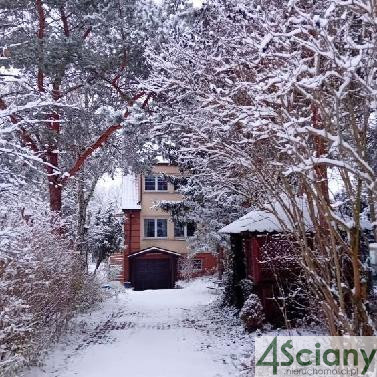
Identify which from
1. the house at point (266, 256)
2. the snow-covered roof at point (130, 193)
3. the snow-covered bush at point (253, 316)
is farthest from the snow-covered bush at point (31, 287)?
the snow-covered roof at point (130, 193)

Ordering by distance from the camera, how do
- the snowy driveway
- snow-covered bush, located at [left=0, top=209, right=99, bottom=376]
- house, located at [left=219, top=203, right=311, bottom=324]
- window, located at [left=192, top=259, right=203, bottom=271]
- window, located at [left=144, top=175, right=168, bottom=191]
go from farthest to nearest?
1. window, located at [left=144, top=175, right=168, bottom=191]
2. window, located at [left=192, top=259, right=203, bottom=271]
3. house, located at [left=219, top=203, right=311, bottom=324]
4. the snowy driveway
5. snow-covered bush, located at [left=0, top=209, right=99, bottom=376]

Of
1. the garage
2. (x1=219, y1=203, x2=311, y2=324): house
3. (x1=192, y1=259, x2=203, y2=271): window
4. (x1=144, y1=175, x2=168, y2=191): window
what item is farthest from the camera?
(x1=144, y1=175, x2=168, y2=191): window

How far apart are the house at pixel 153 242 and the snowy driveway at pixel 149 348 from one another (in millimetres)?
14618

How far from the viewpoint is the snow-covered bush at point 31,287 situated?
686 cm

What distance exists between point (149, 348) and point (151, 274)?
21569 mm

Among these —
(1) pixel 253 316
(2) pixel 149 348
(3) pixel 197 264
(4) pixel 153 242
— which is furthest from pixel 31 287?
(3) pixel 197 264

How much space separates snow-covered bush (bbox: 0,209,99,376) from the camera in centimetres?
686

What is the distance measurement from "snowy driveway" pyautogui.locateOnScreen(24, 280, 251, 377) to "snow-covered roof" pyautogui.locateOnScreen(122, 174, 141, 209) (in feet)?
53.5

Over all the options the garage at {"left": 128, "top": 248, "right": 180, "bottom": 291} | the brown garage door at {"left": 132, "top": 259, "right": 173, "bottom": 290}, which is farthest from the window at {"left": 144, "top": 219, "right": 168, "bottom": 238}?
the brown garage door at {"left": 132, "top": 259, "right": 173, "bottom": 290}

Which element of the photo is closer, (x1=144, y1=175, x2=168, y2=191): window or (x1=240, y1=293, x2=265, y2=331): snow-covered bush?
(x1=240, y1=293, x2=265, y2=331): snow-covered bush

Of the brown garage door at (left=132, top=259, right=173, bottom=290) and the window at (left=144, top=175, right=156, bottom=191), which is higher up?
the window at (left=144, top=175, right=156, bottom=191)

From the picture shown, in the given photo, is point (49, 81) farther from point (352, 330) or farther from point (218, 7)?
point (352, 330)

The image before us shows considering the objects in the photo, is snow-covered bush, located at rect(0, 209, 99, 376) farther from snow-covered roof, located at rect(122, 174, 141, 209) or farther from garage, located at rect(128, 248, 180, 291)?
snow-covered roof, located at rect(122, 174, 141, 209)

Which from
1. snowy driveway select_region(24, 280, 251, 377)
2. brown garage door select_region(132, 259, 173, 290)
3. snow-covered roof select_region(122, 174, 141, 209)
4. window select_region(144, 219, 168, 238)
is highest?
snow-covered roof select_region(122, 174, 141, 209)
